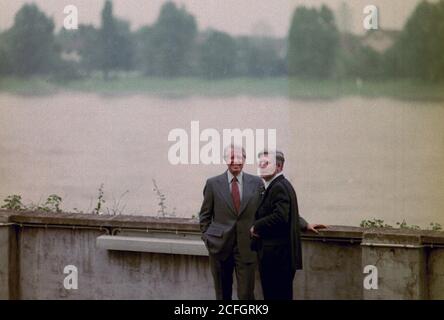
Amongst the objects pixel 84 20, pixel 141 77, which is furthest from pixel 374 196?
pixel 84 20

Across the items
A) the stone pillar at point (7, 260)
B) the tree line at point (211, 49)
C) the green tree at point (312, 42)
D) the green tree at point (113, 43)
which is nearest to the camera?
the stone pillar at point (7, 260)

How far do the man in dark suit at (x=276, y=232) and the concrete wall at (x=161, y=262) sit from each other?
2.02 feet

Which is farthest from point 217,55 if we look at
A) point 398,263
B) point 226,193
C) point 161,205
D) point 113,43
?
point 398,263

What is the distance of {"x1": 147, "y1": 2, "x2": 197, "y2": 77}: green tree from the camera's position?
1038cm

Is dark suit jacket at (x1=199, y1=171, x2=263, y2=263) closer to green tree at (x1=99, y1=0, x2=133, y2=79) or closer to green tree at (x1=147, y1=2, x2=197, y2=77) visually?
green tree at (x1=147, y1=2, x2=197, y2=77)

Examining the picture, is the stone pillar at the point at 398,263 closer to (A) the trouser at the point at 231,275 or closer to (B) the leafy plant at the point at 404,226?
(A) the trouser at the point at 231,275

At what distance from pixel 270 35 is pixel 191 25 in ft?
2.50

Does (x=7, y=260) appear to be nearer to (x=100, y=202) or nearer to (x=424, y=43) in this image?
(x=100, y=202)

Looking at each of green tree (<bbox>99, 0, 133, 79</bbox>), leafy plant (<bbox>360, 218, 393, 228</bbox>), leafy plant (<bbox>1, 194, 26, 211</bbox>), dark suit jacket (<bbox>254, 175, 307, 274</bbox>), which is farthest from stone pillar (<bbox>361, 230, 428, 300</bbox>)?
leafy plant (<bbox>1, 194, 26, 211</bbox>)

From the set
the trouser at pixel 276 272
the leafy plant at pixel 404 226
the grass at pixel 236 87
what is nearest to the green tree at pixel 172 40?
the grass at pixel 236 87

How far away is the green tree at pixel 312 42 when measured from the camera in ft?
33.3

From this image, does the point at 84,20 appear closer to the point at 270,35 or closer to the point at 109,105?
the point at 109,105

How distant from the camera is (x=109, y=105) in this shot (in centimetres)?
1061

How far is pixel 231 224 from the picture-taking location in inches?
333
